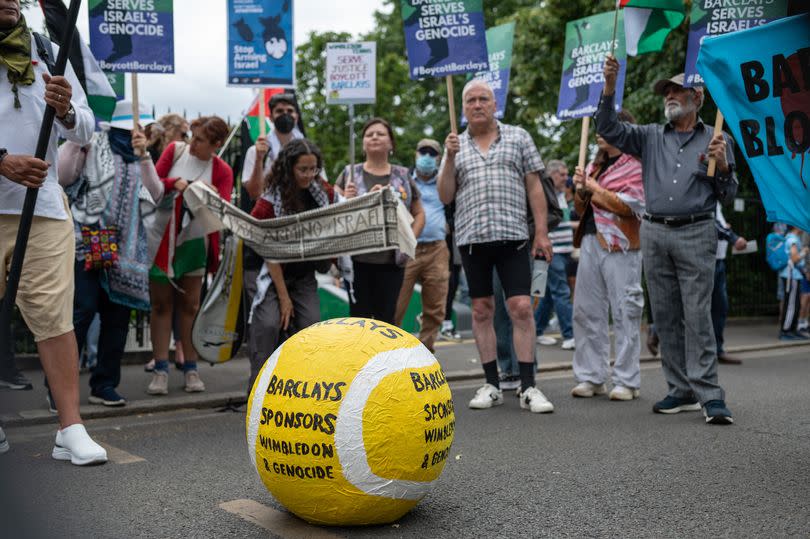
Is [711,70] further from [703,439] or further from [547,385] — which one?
[547,385]

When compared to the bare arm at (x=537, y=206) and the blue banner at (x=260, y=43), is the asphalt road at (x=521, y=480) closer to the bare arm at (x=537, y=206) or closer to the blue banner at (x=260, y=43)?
the bare arm at (x=537, y=206)

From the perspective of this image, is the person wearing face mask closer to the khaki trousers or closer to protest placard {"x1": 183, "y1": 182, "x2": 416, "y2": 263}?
the khaki trousers

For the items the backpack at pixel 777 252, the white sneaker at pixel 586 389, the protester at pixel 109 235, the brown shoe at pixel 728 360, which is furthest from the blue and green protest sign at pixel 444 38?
the backpack at pixel 777 252

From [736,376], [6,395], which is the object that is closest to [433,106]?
[736,376]

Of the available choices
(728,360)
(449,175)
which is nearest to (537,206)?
(449,175)

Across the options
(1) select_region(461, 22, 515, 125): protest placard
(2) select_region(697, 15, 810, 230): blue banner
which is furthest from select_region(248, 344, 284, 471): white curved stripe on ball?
(1) select_region(461, 22, 515, 125): protest placard

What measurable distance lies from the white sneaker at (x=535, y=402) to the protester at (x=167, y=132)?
12.3 feet

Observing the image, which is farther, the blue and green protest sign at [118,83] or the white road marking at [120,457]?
the blue and green protest sign at [118,83]

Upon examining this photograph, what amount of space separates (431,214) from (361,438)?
5.31 metres

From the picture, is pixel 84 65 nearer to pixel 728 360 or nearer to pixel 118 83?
pixel 118 83

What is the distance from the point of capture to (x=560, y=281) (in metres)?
10.0

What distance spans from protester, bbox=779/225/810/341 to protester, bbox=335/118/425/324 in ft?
26.1

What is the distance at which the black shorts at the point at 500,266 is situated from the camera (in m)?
5.72

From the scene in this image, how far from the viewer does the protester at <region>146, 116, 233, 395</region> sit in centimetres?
626
